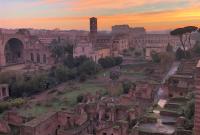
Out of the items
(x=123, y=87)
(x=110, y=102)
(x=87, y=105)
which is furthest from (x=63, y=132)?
(x=123, y=87)

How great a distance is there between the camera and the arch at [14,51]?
124 feet

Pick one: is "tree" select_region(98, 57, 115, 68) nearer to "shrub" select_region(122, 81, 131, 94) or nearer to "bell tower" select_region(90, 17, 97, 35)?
"shrub" select_region(122, 81, 131, 94)

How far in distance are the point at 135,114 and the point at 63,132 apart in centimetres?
341

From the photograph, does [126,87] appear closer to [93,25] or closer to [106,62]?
[106,62]

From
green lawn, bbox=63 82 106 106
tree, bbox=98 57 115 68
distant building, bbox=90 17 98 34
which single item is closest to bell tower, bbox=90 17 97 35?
distant building, bbox=90 17 98 34

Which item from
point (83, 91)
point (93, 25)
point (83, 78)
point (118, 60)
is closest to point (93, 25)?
point (93, 25)

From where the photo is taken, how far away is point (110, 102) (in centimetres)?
1606

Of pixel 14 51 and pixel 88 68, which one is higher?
pixel 14 51

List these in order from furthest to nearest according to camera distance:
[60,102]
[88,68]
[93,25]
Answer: [93,25], [88,68], [60,102]

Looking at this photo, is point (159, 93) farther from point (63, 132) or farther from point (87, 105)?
point (63, 132)

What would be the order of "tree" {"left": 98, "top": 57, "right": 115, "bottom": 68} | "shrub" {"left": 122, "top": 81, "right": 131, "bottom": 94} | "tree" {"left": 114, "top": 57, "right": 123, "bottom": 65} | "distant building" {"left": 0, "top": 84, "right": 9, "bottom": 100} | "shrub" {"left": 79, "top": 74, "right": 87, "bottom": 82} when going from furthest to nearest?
1. "tree" {"left": 114, "top": 57, "right": 123, "bottom": 65}
2. "tree" {"left": 98, "top": 57, "right": 115, "bottom": 68}
3. "shrub" {"left": 79, "top": 74, "right": 87, "bottom": 82}
4. "distant building" {"left": 0, "top": 84, "right": 9, "bottom": 100}
5. "shrub" {"left": 122, "top": 81, "right": 131, "bottom": 94}

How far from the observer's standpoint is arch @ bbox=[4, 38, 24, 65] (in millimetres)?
37906

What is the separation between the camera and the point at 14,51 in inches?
1506

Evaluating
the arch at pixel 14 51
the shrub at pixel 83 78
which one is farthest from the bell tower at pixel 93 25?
the shrub at pixel 83 78
